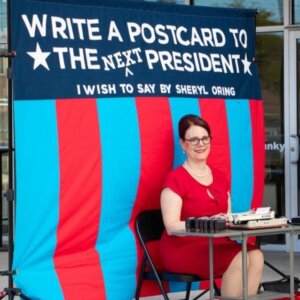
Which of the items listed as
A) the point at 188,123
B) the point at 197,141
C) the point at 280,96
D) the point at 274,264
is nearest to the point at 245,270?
the point at 197,141

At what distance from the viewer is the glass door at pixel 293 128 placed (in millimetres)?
9469

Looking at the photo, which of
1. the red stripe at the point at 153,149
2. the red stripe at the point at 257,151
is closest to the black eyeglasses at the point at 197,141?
the red stripe at the point at 153,149

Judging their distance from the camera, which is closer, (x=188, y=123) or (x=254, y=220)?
(x=254, y=220)

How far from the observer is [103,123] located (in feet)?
19.5

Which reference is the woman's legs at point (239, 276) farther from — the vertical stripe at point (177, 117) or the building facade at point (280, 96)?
the building facade at point (280, 96)

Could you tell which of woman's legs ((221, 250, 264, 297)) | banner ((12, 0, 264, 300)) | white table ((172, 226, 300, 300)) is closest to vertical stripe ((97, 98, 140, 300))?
banner ((12, 0, 264, 300))

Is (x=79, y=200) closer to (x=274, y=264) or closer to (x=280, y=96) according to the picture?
(x=274, y=264)

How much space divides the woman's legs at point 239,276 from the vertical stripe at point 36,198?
967mm

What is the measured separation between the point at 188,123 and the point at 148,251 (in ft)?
2.67

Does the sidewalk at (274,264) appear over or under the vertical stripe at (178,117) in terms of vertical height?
under

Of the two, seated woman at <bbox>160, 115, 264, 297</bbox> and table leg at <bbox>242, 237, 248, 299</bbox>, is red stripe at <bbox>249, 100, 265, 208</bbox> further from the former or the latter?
table leg at <bbox>242, 237, 248, 299</bbox>

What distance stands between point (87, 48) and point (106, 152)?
0.62m

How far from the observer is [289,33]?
9477 millimetres

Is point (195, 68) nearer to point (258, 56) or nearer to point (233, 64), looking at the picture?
point (233, 64)
